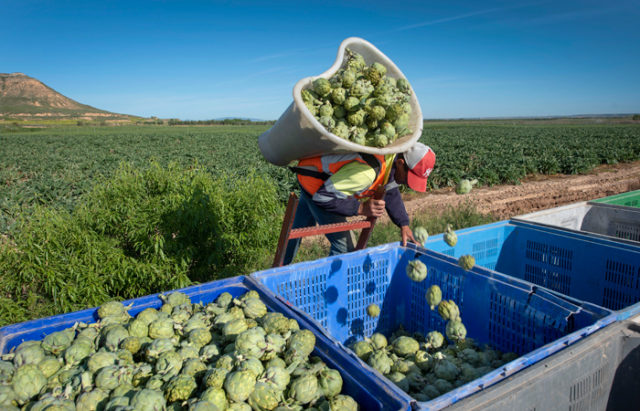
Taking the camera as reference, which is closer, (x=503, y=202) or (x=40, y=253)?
(x=40, y=253)

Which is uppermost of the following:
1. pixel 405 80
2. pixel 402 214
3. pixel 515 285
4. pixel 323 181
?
pixel 405 80

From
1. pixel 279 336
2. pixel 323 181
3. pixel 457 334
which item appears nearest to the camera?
pixel 279 336

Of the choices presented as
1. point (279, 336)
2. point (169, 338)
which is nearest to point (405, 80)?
point (279, 336)

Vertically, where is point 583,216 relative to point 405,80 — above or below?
below

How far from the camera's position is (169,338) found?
2045mm

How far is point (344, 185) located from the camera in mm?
3014

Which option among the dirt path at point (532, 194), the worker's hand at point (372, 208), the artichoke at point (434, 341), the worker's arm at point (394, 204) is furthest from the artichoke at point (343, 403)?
the dirt path at point (532, 194)

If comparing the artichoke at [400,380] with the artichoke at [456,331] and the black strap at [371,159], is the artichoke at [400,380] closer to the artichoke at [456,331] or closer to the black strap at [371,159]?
the artichoke at [456,331]

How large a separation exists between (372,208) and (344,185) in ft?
1.69

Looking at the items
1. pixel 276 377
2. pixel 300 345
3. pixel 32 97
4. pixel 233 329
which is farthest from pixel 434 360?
pixel 32 97

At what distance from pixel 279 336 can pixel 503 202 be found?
39.6 feet

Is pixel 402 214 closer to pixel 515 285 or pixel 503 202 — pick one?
pixel 515 285

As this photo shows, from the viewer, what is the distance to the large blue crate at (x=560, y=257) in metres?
3.32

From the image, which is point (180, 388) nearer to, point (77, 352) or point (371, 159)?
point (77, 352)
